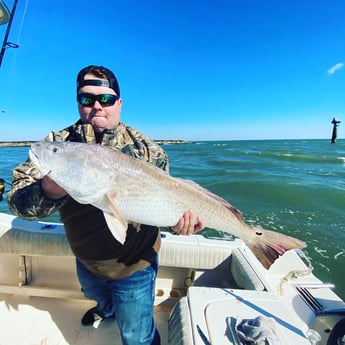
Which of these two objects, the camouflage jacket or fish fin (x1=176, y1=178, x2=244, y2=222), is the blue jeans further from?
fish fin (x1=176, y1=178, x2=244, y2=222)

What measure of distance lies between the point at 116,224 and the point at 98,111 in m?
0.90

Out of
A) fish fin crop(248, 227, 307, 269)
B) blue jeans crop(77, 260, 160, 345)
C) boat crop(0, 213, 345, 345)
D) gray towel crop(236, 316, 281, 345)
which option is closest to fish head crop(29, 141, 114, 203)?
blue jeans crop(77, 260, 160, 345)

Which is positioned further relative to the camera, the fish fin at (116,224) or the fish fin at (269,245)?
the fish fin at (269,245)

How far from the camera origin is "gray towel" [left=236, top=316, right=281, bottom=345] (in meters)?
1.47

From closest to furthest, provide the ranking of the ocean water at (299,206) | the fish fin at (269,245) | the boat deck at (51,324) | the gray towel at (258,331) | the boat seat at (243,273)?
the gray towel at (258,331) → the boat seat at (243,273) → the fish fin at (269,245) → the boat deck at (51,324) → the ocean water at (299,206)

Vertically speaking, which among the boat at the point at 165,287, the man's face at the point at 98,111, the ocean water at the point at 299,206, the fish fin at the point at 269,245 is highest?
the man's face at the point at 98,111

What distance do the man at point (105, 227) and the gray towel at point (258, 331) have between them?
73 centimetres

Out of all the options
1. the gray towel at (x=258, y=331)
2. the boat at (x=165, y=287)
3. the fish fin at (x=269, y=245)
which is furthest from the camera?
the fish fin at (x=269, y=245)

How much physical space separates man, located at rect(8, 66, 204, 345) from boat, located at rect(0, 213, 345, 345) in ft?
1.09

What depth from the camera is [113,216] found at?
1752 millimetres

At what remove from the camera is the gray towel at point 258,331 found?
1475mm

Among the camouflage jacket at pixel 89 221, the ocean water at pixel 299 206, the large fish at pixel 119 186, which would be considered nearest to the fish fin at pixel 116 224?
the large fish at pixel 119 186

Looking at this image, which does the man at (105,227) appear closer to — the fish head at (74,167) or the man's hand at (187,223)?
the man's hand at (187,223)

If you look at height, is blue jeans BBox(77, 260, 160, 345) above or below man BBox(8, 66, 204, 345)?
below
